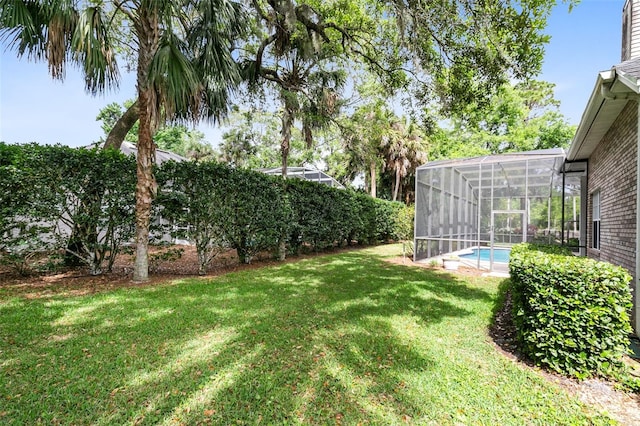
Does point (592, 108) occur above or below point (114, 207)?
above

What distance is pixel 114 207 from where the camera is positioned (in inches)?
232

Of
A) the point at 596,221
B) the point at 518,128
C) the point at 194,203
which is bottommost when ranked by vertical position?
the point at 596,221

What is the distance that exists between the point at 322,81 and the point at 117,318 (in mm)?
9425

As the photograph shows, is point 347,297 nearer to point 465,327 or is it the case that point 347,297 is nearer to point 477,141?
point 465,327

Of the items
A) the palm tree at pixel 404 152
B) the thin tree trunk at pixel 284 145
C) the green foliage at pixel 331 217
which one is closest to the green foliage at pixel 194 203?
the thin tree trunk at pixel 284 145

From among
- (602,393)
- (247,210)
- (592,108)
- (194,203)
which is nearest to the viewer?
(602,393)

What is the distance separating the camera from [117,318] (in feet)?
13.1

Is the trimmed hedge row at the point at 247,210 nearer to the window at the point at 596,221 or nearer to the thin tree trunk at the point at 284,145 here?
the thin tree trunk at the point at 284,145

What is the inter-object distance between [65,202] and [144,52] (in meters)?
3.27

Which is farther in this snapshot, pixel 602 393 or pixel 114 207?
pixel 114 207

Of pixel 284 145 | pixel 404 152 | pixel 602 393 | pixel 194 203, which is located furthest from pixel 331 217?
pixel 404 152

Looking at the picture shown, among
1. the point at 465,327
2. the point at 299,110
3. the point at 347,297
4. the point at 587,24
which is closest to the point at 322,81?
the point at 299,110

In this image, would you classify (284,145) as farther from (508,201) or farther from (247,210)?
(508,201)

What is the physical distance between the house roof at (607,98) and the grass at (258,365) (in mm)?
3522
